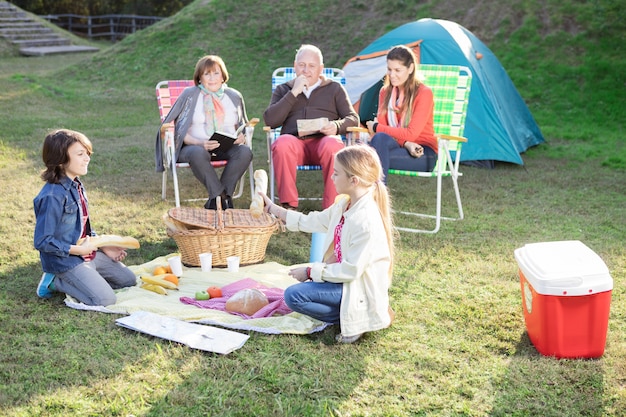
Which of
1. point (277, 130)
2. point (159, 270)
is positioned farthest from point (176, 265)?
point (277, 130)

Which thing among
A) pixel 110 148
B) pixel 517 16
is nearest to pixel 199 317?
pixel 110 148

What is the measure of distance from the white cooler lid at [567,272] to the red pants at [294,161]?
6.47 feet

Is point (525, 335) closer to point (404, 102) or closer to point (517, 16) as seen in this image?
point (404, 102)

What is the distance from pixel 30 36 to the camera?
18.0m

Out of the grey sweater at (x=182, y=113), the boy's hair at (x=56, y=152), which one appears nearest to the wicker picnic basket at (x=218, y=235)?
the boy's hair at (x=56, y=152)

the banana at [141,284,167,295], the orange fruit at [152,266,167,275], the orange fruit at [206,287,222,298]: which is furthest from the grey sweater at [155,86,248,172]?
the orange fruit at [206,287,222,298]

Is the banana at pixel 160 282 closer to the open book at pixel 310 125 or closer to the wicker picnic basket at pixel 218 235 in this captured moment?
the wicker picnic basket at pixel 218 235

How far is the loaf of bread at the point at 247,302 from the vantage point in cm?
318

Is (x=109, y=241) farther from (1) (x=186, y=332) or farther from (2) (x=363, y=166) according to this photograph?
(2) (x=363, y=166)

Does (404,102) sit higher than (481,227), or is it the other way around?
(404,102)

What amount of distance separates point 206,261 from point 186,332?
91cm

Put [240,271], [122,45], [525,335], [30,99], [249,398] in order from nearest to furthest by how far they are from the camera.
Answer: [249,398] < [525,335] < [240,271] < [30,99] < [122,45]

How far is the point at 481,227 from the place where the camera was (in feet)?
15.4

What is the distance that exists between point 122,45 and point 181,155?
9621 mm
